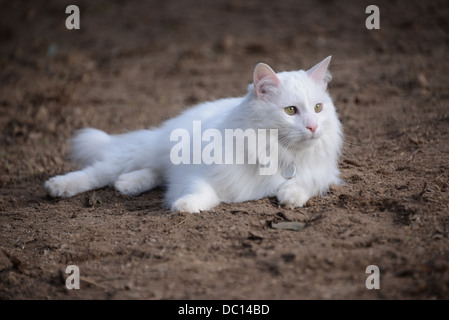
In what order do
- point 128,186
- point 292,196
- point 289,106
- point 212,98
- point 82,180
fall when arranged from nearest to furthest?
point 289,106 < point 292,196 < point 128,186 < point 82,180 < point 212,98

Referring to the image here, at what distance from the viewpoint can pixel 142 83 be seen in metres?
7.60

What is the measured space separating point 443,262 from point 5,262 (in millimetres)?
2761

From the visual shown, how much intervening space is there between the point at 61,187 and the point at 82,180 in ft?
0.64

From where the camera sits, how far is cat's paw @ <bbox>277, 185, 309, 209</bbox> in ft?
11.8

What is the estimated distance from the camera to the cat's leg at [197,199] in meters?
3.54

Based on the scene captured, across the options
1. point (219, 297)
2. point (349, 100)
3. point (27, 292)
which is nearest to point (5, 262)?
point (27, 292)

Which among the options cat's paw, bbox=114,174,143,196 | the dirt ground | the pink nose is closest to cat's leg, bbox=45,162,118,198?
the dirt ground

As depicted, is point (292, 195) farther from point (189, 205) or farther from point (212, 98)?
point (212, 98)

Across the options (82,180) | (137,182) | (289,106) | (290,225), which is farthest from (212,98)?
(290,225)

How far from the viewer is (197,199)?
11.7 ft

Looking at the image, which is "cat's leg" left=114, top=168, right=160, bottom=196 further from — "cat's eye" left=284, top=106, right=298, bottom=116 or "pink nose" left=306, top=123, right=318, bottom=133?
"pink nose" left=306, top=123, right=318, bottom=133

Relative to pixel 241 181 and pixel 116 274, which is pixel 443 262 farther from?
pixel 116 274

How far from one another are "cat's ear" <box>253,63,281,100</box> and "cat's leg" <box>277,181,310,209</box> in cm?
70

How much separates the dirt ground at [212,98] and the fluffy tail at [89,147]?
22 cm
